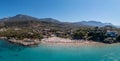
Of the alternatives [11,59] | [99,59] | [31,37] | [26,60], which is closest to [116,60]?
[99,59]

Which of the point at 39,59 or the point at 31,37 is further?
the point at 31,37

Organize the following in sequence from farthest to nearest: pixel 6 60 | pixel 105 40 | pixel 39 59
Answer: pixel 105 40, pixel 39 59, pixel 6 60

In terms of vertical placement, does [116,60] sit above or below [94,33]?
below

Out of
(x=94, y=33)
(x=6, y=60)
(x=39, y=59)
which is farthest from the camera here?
(x=94, y=33)

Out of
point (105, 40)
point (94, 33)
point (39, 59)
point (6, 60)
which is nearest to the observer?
point (6, 60)

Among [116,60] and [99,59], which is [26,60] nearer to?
[99,59]

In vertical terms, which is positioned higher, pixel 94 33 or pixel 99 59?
pixel 94 33

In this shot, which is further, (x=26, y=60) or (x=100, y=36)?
(x=100, y=36)

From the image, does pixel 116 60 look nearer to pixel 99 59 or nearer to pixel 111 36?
pixel 99 59

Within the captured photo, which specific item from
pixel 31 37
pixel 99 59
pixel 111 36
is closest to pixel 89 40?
pixel 111 36
